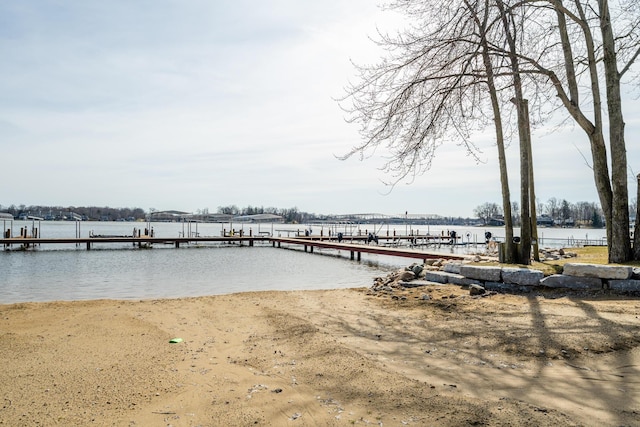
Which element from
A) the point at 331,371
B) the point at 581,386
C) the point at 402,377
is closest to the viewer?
the point at 581,386

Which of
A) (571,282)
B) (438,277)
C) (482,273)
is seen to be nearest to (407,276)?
(438,277)

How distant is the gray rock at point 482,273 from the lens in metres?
8.21

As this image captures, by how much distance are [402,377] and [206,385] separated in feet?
5.91

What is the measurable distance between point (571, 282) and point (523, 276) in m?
0.76

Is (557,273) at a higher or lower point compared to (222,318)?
higher

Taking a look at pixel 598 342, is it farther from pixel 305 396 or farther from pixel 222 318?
pixel 222 318

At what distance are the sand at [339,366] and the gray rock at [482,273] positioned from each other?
36.5 inches

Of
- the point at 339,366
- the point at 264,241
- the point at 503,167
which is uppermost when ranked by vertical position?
the point at 503,167

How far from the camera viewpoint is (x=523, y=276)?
777 centimetres

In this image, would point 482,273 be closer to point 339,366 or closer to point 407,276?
point 407,276

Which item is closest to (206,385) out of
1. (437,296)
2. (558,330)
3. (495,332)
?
(495,332)

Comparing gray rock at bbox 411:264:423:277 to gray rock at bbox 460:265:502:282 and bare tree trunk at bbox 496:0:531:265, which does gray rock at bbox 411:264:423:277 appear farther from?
Result: bare tree trunk at bbox 496:0:531:265

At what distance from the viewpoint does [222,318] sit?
23.8ft

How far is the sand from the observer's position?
10.4 feet
